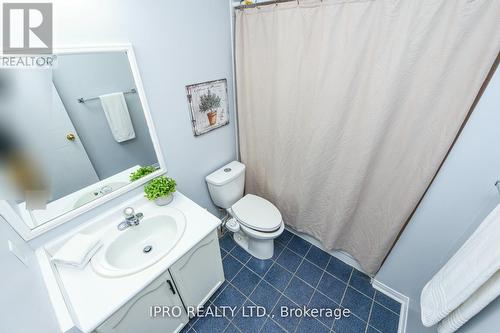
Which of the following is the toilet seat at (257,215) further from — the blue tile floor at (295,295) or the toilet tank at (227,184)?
the blue tile floor at (295,295)

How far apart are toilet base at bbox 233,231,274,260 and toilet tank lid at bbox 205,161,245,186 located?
570 millimetres

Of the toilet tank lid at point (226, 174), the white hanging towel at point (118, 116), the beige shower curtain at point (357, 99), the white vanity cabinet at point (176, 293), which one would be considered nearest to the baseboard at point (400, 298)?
the beige shower curtain at point (357, 99)

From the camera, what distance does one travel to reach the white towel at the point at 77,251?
3.01ft

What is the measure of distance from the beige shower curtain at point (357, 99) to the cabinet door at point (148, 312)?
112cm

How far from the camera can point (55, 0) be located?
2.58 feet

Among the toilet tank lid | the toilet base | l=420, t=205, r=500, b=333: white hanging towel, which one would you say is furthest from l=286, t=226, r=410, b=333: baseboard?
the toilet tank lid

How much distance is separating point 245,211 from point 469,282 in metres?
1.28

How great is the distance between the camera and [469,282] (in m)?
0.69

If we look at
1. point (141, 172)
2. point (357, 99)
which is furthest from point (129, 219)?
point (357, 99)

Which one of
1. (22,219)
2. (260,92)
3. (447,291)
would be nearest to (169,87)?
(260,92)

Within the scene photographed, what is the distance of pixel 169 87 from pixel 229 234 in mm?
1482

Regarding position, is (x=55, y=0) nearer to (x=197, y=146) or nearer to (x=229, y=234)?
(x=197, y=146)

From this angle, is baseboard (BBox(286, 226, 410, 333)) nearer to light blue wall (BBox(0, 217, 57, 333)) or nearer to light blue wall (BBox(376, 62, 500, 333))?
light blue wall (BBox(376, 62, 500, 333))

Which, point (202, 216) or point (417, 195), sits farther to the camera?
point (202, 216)
